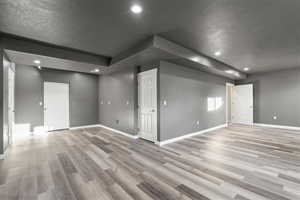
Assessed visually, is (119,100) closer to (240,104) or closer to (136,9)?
(136,9)

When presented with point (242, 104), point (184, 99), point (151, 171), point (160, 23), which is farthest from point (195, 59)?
point (242, 104)

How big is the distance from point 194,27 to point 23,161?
4501 mm

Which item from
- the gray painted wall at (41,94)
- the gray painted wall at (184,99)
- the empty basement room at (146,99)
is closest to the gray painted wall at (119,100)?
the empty basement room at (146,99)

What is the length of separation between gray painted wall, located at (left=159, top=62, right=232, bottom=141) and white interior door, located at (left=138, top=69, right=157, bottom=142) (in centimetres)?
26

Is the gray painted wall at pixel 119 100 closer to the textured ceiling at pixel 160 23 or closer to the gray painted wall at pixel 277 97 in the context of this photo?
Answer: the textured ceiling at pixel 160 23

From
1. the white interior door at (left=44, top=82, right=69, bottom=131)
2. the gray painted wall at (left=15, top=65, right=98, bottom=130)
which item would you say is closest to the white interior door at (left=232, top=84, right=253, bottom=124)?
the gray painted wall at (left=15, top=65, right=98, bottom=130)

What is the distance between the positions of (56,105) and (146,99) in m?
4.07

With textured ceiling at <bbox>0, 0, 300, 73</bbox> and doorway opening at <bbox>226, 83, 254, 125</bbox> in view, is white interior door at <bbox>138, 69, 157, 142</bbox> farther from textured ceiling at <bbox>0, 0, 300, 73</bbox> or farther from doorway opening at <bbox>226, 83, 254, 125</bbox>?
doorway opening at <bbox>226, 83, 254, 125</bbox>

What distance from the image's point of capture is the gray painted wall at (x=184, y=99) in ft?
13.4

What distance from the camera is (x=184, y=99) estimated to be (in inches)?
184

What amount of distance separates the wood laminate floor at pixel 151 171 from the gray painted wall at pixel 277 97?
2.87 metres

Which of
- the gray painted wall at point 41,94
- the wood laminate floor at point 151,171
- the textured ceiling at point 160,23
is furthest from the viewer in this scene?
the gray painted wall at point 41,94

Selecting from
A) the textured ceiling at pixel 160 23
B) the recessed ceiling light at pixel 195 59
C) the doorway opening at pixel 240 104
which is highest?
the textured ceiling at pixel 160 23

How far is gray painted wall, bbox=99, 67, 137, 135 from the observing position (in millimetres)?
4785
